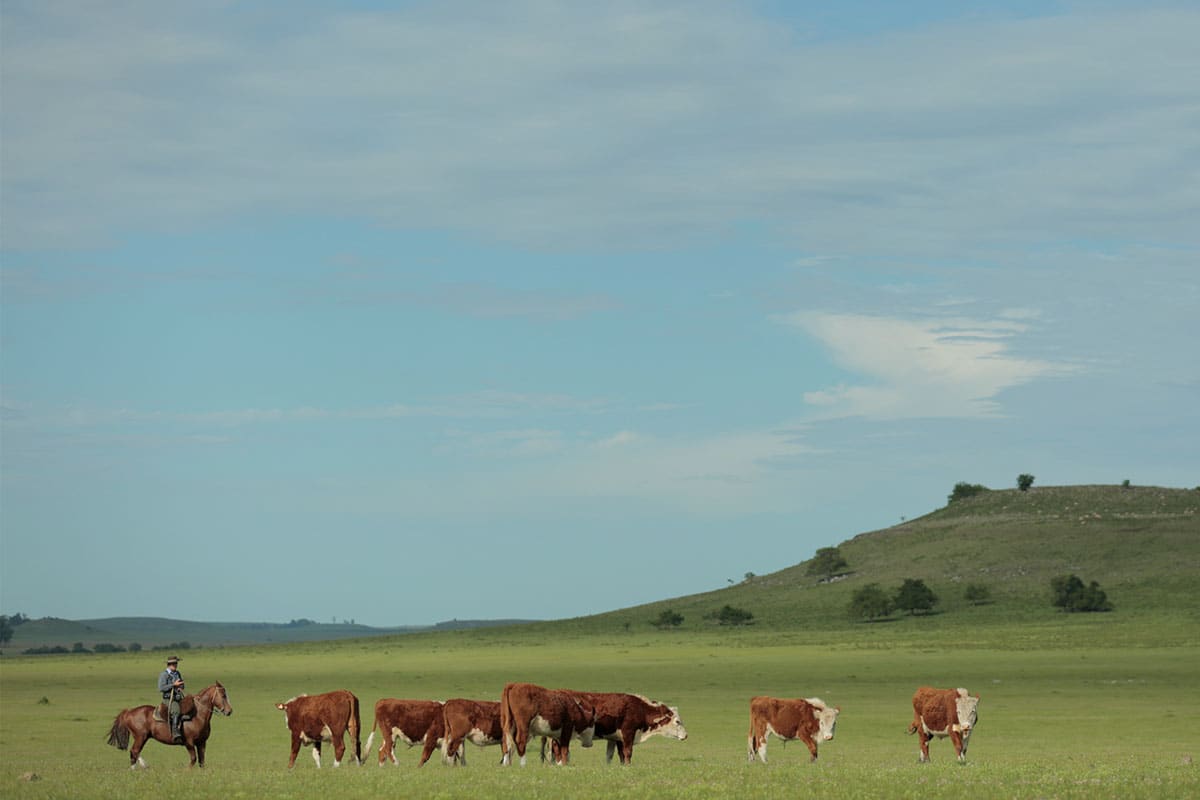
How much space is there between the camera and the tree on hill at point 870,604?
127 meters

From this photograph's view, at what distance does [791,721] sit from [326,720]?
912cm

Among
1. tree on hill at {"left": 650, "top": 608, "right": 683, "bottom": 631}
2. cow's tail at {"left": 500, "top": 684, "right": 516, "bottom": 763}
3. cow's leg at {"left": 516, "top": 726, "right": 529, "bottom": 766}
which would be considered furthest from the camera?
tree on hill at {"left": 650, "top": 608, "right": 683, "bottom": 631}

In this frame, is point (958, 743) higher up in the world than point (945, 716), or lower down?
lower down

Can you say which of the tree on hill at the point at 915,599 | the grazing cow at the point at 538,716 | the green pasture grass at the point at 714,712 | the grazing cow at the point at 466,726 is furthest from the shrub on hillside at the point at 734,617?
the grazing cow at the point at 538,716

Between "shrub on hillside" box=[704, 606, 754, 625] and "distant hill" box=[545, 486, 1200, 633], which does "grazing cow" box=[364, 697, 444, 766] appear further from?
"shrub on hillside" box=[704, 606, 754, 625]

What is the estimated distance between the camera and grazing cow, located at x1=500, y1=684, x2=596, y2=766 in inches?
1062

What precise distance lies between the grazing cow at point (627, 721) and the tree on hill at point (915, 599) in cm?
10397

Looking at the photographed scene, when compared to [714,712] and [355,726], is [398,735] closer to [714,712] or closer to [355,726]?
[355,726]

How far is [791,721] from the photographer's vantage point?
91.7 ft

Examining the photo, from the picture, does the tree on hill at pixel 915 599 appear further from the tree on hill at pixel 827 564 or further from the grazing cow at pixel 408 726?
the grazing cow at pixel 408 726

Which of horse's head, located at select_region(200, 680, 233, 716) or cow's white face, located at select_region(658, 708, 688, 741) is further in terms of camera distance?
cow's white face, located at select_region(658, 708, 688, 741)

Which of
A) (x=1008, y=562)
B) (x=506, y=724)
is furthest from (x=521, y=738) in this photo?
(x=1008, y=562)

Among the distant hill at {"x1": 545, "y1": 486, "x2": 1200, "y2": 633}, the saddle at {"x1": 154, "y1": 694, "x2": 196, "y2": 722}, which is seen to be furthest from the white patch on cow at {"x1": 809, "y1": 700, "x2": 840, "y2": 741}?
the distant hill at {"x1": 545, "y1": 486, "x2": 1200, "y2": 633}

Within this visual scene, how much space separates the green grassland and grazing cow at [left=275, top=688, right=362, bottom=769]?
1.12 meters
